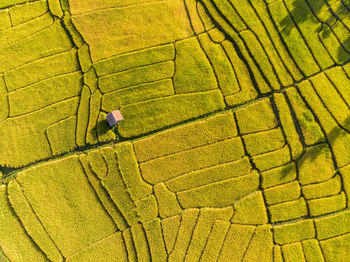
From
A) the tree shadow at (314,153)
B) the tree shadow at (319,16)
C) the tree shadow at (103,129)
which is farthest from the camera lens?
the tree shadow at (319,16)

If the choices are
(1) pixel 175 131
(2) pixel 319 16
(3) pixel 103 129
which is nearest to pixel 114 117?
(3) pixel 103 129

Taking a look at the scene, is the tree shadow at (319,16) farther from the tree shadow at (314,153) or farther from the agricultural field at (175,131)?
the tree shadow at (314,153)

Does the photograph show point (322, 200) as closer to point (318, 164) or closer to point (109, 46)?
point (318, 164)

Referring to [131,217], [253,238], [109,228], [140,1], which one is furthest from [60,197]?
[140,1]

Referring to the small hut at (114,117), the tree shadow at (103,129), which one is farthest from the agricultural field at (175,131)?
the small hut at (114,117)

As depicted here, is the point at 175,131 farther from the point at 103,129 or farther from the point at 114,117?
the point at 103,129
